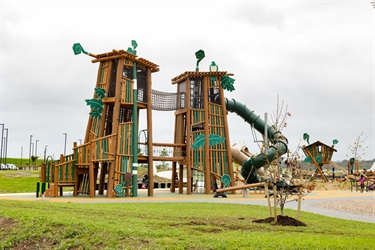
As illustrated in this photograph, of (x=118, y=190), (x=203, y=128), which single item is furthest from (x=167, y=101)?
(x=118, y=190)

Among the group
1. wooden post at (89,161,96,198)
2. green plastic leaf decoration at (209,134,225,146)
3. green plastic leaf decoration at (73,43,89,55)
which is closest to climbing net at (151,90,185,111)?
green plastic leaf decoration at (209,134,225,146)

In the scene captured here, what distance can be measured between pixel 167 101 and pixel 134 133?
437 centimetres

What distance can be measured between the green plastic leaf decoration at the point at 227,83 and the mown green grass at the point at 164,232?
624 inches

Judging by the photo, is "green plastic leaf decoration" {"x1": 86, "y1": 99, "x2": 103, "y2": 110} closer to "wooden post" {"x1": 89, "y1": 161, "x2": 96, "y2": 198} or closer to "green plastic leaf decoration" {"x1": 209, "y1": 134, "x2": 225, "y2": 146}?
"wooden post" {"x1": 89, "y1": 161, "x2": 96, "y2": 198}

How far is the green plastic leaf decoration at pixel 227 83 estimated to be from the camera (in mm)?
27031

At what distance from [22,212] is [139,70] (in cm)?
1403

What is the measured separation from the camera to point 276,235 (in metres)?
8.64

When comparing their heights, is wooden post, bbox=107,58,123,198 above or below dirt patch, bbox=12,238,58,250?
above

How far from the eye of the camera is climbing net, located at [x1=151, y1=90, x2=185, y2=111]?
2542cm

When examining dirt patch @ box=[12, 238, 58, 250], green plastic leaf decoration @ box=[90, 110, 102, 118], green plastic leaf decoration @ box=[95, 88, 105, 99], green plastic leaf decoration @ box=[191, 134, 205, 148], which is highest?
green plastic leaf decoration @ box=[95, 88, 105, 99]

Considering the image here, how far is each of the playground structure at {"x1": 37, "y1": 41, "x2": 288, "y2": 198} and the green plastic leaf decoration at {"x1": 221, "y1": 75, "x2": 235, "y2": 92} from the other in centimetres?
6

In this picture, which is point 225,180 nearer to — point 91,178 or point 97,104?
point 91,178

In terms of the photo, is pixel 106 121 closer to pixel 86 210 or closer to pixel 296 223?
pixel 86 210

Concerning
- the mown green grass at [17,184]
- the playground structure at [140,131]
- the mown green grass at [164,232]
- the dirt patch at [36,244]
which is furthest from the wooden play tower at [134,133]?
the dirt patch at [36,244]
